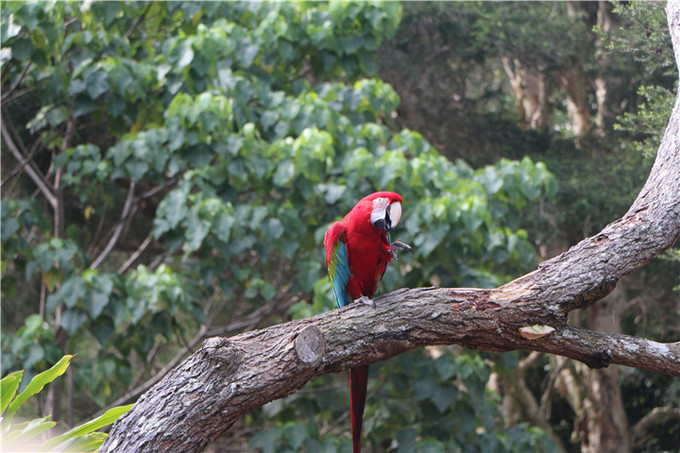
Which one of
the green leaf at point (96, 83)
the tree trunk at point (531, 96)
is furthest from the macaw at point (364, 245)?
the tree trunk at point (531, 96)

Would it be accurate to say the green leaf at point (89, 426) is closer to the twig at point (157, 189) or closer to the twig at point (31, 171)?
the twig at point (157, 189)

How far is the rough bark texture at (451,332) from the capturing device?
5.14 ft

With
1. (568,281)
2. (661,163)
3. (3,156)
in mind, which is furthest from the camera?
(3,156)

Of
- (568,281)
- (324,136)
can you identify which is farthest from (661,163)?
(324,136)

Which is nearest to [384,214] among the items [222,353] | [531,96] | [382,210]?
[382,210]

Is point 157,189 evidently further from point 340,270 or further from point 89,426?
point 89,426

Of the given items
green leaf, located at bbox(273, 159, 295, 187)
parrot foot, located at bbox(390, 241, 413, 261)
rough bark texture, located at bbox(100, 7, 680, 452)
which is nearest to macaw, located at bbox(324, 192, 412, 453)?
parrot foot, located at bbox(390, 241, 413, 261)

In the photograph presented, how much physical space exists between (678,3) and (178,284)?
236 centimetres

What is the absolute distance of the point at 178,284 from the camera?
10.4ft

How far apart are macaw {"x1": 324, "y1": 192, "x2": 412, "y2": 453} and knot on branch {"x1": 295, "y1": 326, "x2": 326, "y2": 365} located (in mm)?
521

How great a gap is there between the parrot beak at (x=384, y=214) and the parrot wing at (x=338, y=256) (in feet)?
0.56

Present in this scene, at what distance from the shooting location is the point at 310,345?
1636 millimetres

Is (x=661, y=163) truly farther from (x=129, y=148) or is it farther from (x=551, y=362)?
(x=551, y=362)

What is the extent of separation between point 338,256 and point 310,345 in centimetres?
82
